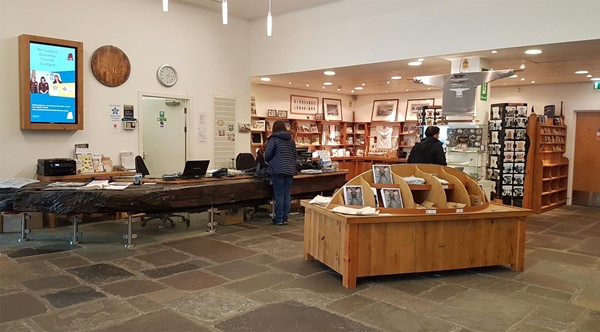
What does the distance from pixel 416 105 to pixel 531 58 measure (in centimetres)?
530

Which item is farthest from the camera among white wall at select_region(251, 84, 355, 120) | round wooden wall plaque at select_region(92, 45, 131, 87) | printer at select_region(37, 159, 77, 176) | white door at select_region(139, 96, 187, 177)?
white wall at select_region(251, 84, 355, 120)

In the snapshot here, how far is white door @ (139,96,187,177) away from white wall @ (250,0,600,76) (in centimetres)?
202

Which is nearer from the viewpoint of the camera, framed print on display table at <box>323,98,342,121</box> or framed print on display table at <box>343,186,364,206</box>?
framed print on display table at <box>343,186,364,206</box>

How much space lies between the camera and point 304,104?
12359 mm

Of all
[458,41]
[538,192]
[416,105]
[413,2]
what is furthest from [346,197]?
[416,105]

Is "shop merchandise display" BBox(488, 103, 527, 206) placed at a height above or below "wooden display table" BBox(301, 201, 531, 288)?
above

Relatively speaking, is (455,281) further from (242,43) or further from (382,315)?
(242,43)

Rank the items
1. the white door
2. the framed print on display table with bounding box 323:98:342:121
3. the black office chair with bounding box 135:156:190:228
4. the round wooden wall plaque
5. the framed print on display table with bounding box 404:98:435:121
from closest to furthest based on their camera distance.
Answer: the black office chair with bounding box 135:156:190:228, the round wooden wall plaque, the white door, the framed print on display table with bounding box 404:98:435:121, the framed print on display table with bounding box 323:98:342:121

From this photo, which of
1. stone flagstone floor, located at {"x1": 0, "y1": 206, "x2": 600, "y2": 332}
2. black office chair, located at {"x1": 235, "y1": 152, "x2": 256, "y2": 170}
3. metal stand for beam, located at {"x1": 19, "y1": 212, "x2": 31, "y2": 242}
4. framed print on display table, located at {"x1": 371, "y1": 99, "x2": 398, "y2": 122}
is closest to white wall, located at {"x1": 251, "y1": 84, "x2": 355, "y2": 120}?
framed print on display table, located at {"x1": 371, "y1": 99, "x2": 398, "y2": 122}

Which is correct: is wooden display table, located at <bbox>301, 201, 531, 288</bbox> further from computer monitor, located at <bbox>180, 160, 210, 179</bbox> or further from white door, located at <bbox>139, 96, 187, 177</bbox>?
white door, located at <bbox>139, 96, 187, 177</bbox>

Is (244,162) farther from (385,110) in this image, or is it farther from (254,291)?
(385,110)

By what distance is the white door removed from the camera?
8.79 m

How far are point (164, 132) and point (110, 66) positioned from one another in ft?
5.73

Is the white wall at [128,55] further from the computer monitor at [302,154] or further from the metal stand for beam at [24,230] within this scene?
the computer monitor at [302,154]
